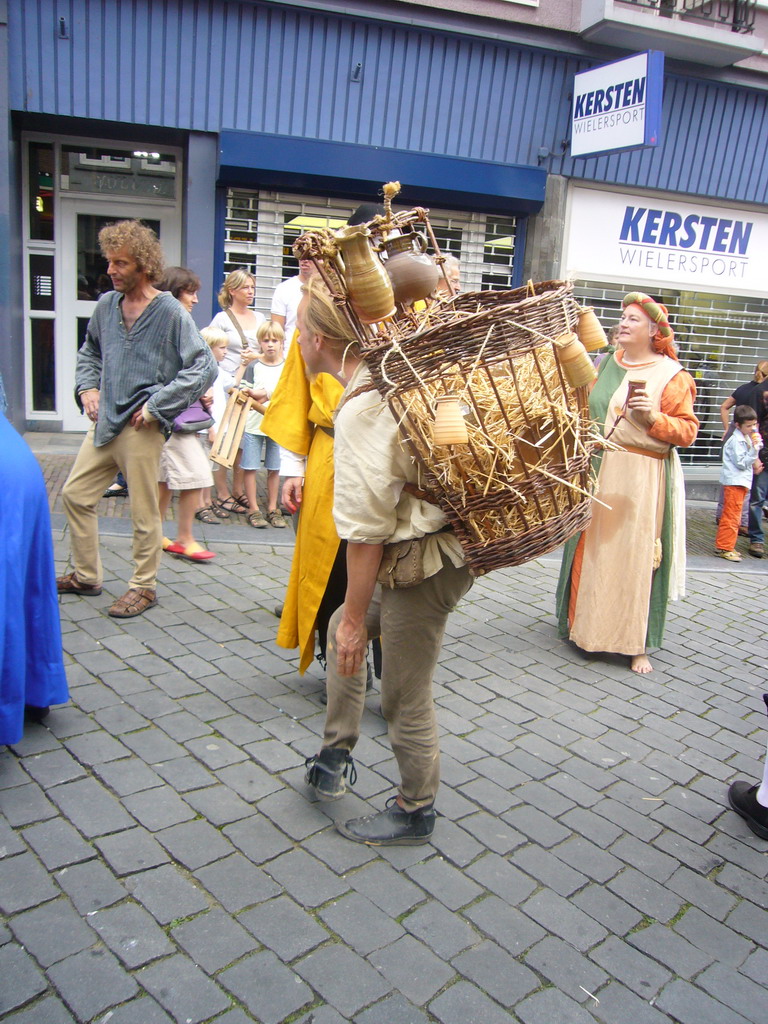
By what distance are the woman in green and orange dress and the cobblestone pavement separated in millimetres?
348

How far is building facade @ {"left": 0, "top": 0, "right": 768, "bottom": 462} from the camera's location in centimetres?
846

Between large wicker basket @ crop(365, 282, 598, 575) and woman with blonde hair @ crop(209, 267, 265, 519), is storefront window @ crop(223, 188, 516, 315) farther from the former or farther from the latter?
large wicker basket @ crop(365, 282, 598, 575)

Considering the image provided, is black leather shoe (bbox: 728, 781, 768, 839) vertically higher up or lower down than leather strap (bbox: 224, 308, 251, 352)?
lower down

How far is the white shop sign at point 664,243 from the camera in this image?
10.4m

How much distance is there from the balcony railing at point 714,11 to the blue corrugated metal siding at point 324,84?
66cm

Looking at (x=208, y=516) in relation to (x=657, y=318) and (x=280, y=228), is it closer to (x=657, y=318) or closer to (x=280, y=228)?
(x=657, y=318)

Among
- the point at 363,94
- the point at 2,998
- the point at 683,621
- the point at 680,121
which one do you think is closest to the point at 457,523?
the point at 2,998

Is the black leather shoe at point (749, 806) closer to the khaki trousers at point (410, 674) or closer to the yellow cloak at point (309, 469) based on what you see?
the khaki trousers at point (410, 674)

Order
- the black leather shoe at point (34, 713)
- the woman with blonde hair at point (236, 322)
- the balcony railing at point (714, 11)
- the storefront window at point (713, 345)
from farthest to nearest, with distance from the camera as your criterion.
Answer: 1. the storefront window at point (713, 345)
2. the balcony railing at point (714, 11)
3. the woman with blonde hair at point (236, 322)
4. the black leather shoe at point (34, 713)

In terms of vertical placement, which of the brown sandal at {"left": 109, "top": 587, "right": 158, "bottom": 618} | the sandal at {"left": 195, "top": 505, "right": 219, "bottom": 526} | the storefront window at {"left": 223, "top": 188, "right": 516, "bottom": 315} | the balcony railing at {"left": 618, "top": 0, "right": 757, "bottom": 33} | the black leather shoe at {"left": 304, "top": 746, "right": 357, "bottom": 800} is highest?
the balcony railing at {"left": 618, "top": 0, "right": 757, "bottom": 33}

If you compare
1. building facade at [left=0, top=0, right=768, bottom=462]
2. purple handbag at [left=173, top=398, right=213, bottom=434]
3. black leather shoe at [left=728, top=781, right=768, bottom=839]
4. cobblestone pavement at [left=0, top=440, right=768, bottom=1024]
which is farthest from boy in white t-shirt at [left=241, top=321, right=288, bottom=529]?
black leather shoe at [left=728, top=781, right=768, bottom=839]

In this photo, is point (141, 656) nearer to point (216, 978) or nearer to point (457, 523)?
point (216, 978)

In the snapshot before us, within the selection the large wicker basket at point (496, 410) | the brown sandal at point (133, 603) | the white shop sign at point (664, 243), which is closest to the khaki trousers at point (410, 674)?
the large wicker basket at point (496, 410)

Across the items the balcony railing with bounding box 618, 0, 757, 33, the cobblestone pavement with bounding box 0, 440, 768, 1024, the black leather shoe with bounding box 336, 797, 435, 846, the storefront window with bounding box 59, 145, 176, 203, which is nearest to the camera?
the cobblestone pavement with bounding box 0, 440, 768, 1024
